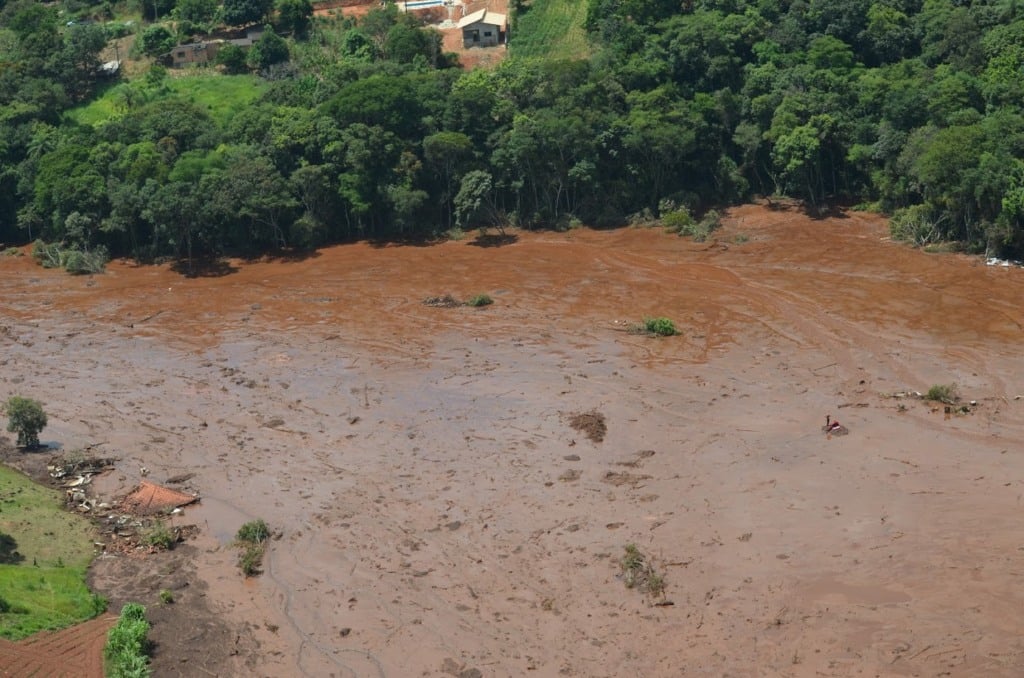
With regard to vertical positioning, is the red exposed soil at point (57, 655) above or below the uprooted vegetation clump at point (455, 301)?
below

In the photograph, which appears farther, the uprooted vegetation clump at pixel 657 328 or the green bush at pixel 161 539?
the uprooted vegetation clump at pixel 657 328

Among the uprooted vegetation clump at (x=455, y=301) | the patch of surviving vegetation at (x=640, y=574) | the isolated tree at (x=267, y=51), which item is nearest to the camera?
the patch of surviving vegetation at (x=640, y=574)

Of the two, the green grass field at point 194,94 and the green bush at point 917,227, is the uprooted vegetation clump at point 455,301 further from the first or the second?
the green grass field at point 194,94

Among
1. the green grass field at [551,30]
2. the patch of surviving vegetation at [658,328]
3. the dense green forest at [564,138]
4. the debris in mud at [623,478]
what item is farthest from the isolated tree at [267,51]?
the debris in mud at [623,478]

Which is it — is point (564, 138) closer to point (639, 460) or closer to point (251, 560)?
point (639, 460)

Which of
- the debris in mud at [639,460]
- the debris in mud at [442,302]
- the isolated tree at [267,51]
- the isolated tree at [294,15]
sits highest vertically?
the isolated tree at [294,15]

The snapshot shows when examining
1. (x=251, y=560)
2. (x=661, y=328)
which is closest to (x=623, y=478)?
(x=251, y=560)

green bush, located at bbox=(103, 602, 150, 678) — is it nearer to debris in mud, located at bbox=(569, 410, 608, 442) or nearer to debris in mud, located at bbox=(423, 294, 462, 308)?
debris in mud, located at bbox=(569, 410, 608, 442)
